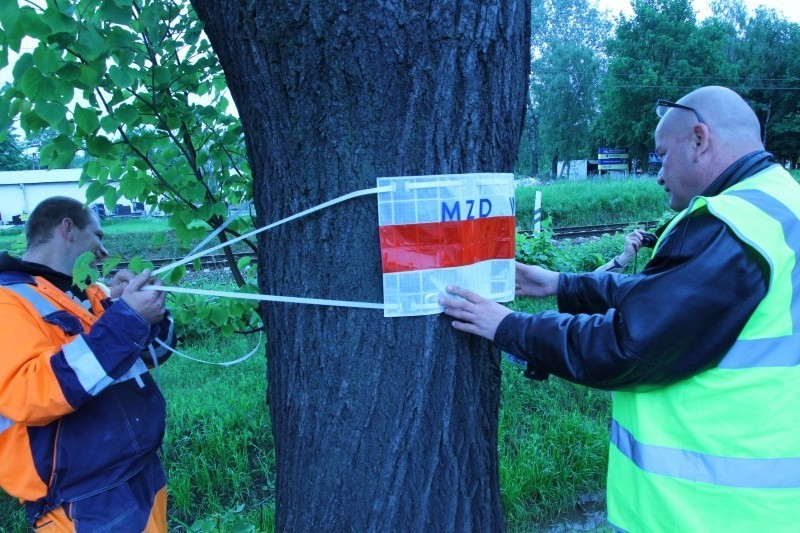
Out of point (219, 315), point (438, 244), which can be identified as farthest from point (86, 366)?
point (438, 244)

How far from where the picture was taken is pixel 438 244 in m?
1.49

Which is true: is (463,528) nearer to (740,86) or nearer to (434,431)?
(434,431)

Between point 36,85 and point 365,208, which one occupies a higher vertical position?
point 36,85

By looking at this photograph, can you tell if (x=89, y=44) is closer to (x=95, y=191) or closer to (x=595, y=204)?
(x=95, y=191)

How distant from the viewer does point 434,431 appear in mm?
1550

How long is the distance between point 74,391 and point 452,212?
53.0 inches

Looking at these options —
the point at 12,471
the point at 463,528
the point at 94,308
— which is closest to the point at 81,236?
the point at 94,308

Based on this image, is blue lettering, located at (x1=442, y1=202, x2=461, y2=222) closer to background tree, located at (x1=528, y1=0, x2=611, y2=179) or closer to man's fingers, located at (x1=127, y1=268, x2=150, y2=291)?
man's fingers, located at (x1=127, y1=268, x2=150, y2=291)

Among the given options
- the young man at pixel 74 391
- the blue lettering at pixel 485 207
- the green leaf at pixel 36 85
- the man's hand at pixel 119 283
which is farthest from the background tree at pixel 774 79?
the green leaf at pixel 36 85

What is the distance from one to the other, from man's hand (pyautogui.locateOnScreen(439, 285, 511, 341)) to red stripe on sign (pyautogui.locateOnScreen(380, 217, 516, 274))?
0.09 metres

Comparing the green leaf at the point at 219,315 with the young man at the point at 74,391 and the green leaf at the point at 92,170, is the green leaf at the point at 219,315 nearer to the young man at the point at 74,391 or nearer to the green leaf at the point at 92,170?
the young man at the point at 74,391

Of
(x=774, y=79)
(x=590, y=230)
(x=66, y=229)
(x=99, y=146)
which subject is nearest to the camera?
→ (x=99, y=146)

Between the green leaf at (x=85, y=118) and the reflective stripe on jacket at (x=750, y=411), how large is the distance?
A: 188 centimetres

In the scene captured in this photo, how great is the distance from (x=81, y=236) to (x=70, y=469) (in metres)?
0.93
